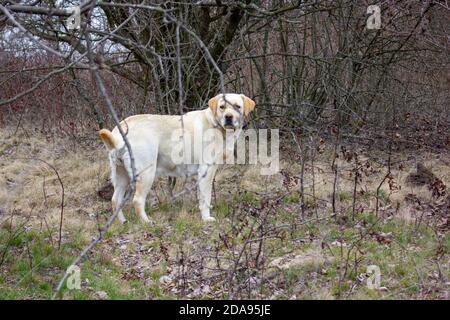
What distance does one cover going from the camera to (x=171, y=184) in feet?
27.3

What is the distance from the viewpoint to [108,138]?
6.71 meters

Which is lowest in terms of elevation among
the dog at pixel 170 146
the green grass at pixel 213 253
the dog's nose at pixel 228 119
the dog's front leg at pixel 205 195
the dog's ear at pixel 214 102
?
the green grass at pixel 213 253

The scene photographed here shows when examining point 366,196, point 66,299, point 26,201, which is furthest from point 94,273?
point 366,196

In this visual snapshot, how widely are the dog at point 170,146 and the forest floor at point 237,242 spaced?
1.14 ft

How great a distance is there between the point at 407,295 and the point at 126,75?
6.78 m

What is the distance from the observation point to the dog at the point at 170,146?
276 inches

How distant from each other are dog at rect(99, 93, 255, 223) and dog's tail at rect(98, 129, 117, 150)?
2cm

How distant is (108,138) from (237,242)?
1968 millimetres

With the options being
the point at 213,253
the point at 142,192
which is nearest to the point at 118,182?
the point at 142,192

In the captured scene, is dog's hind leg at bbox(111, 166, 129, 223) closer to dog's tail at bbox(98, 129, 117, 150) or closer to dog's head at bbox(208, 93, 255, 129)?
dog's tail at bbox(98, 129, 117, 150)

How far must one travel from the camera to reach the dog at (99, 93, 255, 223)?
23.0 ft

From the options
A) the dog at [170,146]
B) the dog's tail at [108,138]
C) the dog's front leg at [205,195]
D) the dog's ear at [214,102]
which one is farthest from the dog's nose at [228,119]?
the dog's tail at [108,138]

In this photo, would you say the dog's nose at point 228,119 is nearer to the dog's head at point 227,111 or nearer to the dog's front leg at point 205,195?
the dog's head at point 227,111
